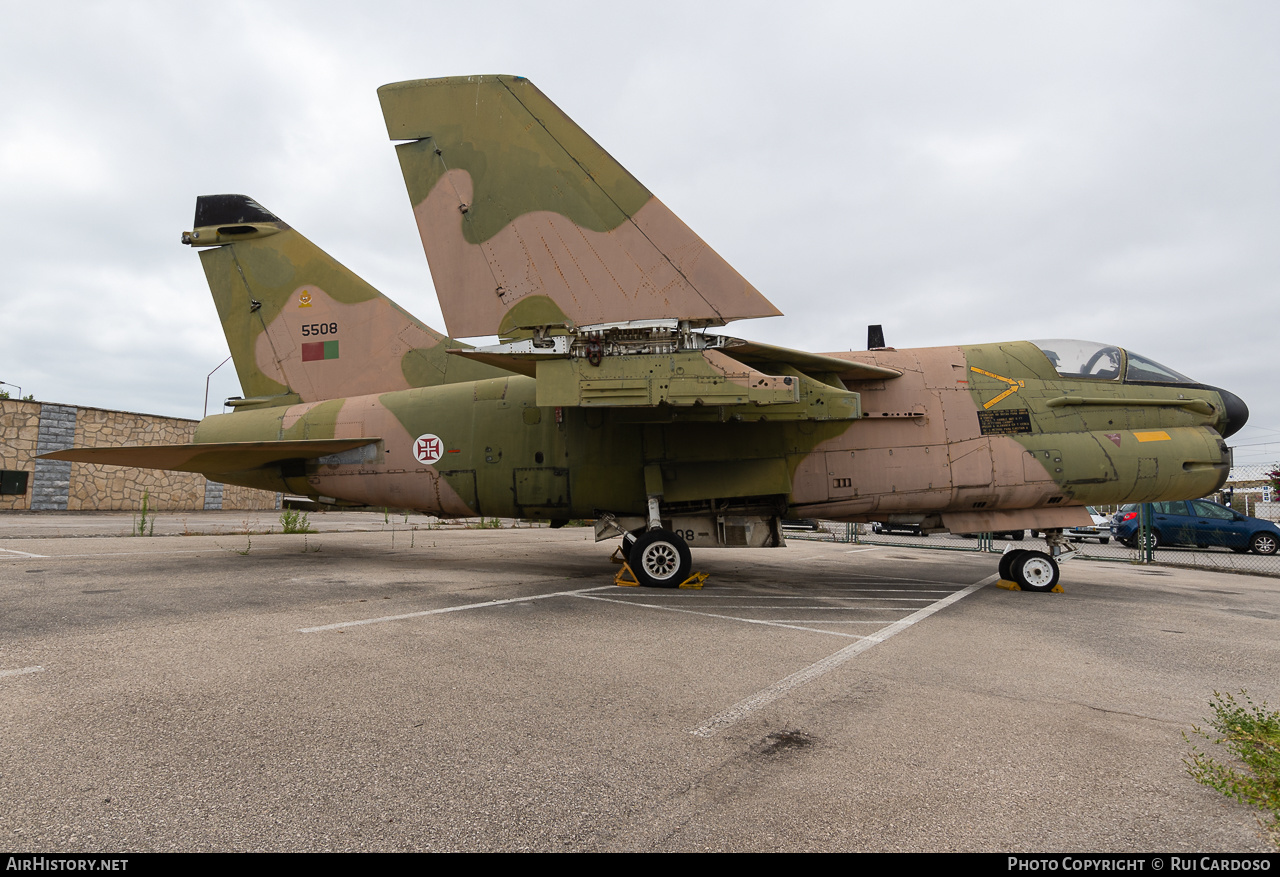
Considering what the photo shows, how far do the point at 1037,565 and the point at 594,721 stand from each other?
8122 mm

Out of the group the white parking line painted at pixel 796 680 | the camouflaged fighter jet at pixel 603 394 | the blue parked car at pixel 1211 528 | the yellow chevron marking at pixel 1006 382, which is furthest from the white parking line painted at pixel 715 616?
the blue parked car at pixel 1211 528

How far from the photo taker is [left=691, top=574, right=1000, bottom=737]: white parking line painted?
3004mm

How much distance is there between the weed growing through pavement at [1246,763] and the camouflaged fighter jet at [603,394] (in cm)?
449

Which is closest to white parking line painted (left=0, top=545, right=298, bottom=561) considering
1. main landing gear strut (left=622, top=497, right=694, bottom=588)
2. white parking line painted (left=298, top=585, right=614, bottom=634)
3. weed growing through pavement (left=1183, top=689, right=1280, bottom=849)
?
white parking line painted (left=298, top=585, right=614, bottom=634)

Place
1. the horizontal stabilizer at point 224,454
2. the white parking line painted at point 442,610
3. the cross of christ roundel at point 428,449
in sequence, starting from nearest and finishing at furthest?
1. the white parking line painted at point 442,610
2. the horizontal stabilizer at point 224,454
3. the cross of christ roundel at point 428,449

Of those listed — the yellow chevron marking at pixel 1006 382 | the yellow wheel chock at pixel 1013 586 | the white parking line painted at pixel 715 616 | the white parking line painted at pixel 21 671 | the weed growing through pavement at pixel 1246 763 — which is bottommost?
the yellow wheel chock at pixel 1013 586

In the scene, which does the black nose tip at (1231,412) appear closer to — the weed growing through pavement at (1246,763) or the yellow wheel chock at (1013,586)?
the yellow wheel chock at (1013,586)

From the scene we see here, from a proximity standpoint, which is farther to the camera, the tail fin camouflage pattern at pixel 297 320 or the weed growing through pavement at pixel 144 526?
the weed growing through pavement at pixel 144 526

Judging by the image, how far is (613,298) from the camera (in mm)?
7090

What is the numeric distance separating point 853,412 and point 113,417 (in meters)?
28.0

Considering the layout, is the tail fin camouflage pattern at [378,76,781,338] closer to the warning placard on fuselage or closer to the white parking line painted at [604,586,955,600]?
the white parking line painted at [604,586,955,600]

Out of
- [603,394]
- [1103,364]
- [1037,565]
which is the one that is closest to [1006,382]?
[1103,364]

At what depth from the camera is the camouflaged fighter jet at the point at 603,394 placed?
707 cm
